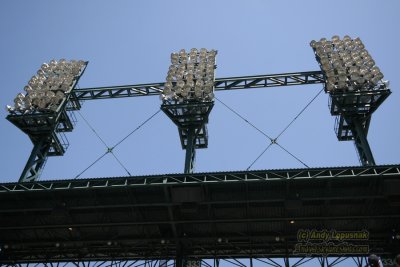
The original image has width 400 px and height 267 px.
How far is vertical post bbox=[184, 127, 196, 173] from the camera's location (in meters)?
22.9

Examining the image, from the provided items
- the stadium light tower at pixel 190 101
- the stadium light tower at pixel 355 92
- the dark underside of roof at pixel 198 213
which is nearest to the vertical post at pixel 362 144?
the stadium light tower at pixel 355 92

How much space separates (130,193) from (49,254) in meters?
7.36

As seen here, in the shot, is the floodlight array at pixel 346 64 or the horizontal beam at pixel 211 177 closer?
the horizontal beam at pixel 211 177

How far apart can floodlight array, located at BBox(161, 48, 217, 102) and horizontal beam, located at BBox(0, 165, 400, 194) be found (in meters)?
6.20

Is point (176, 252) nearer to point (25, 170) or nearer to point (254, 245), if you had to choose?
point (254, 245)

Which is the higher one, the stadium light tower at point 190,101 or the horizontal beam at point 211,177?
the stadium light tower at point 190,101

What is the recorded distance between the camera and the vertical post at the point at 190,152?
901 inches

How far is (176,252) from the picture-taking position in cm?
2222

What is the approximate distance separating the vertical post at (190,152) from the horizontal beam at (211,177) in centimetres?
219

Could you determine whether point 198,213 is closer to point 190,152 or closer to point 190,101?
point 190,152

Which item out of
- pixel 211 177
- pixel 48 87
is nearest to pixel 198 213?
pixel 211 177

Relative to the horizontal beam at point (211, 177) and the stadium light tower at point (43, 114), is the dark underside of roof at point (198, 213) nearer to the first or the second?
the horizontal beam at point (211, 177)

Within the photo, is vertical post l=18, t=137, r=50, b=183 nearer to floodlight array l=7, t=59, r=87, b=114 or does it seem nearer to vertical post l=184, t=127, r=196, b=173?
floodlight array l=7, t=59, r=87, b=114

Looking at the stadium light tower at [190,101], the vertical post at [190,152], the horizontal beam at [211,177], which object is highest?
the stadium light tower at [190,101]
